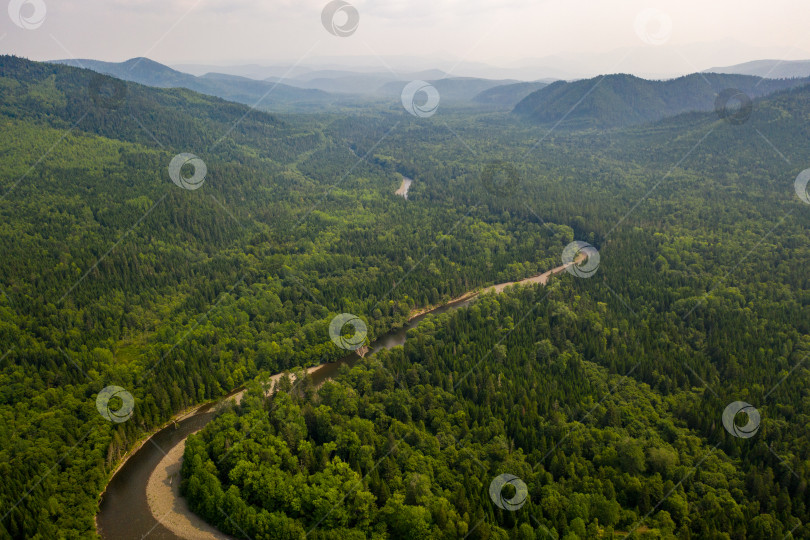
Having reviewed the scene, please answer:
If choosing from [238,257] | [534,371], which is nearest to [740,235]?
[534,371]

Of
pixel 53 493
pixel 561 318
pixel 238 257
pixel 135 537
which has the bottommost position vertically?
pixel 135 537

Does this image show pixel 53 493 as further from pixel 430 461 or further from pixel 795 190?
pixel 795 190

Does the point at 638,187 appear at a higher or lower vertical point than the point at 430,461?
higher
